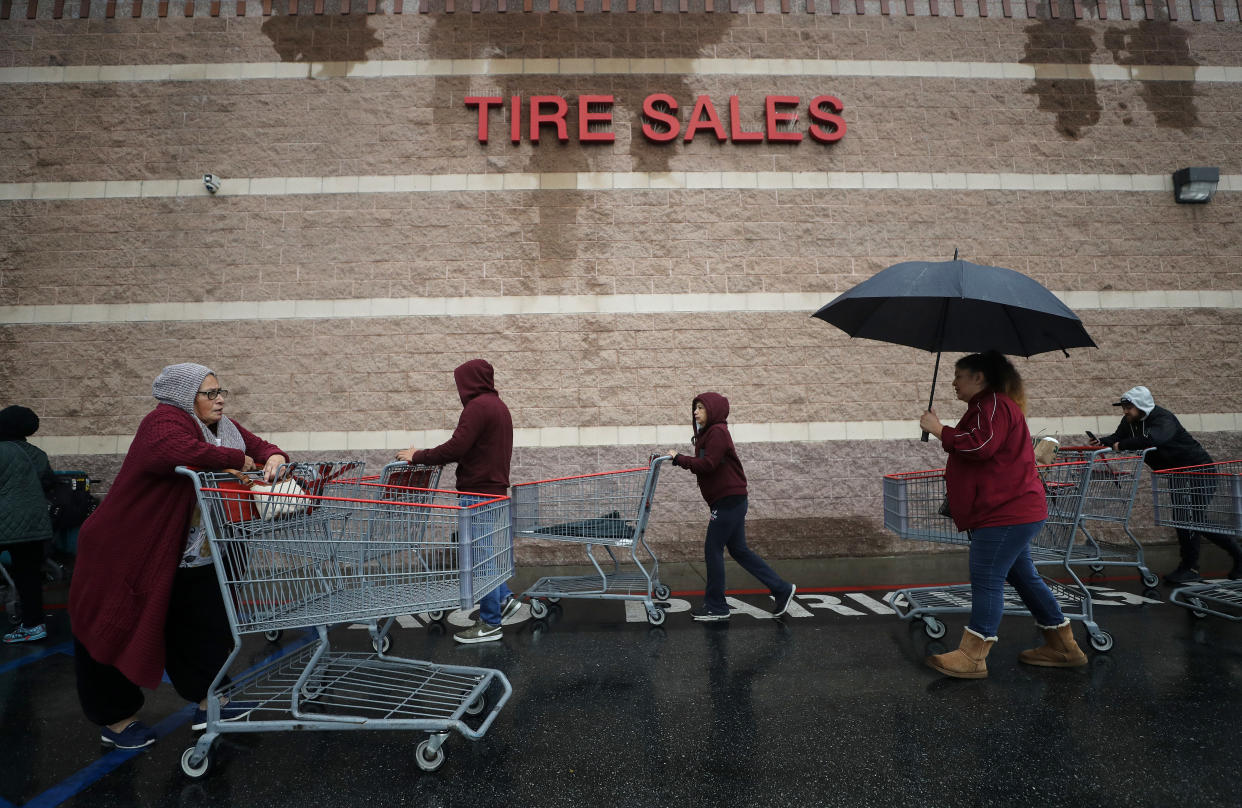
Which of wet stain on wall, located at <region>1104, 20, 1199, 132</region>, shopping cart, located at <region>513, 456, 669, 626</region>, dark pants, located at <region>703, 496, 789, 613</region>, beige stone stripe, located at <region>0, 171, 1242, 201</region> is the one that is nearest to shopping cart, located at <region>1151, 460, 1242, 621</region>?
dark pants, located at <region>703, 496, 789, 613</region>

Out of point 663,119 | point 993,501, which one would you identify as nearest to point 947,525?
point 993,501

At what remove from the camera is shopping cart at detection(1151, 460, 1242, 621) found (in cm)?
521

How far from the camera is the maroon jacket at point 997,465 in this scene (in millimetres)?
3932

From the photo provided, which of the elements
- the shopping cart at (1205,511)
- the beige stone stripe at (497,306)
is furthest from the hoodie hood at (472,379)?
the shopping cart at (1205,511)

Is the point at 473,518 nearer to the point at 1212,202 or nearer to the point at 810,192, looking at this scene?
the point at 810,192

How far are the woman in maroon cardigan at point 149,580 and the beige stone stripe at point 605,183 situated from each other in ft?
18.6

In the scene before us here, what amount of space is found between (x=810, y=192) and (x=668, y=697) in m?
6.88

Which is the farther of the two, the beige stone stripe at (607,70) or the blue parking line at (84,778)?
the beige stone stripe at (607,70)

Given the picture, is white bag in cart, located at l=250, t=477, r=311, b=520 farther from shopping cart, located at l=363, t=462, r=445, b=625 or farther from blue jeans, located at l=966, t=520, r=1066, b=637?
blue jeans, located at l=966, t=520, r=1066, b=637

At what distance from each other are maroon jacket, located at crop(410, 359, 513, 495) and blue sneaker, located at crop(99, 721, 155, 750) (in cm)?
241

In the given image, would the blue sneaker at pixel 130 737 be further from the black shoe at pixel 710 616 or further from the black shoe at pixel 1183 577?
the black shoe at pixel 1183 577

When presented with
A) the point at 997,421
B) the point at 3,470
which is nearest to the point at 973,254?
the point at 997,421

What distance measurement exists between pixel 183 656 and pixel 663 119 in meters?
7.71

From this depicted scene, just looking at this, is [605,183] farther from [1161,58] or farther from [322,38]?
[1161,58]
